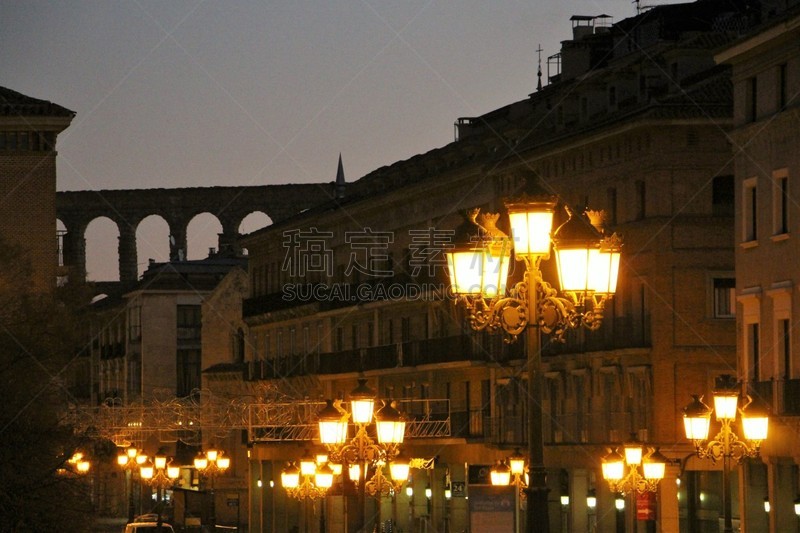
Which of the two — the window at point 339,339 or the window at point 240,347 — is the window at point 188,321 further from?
the window at point 339,339

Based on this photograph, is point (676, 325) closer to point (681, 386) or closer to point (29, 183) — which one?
Answer: point (681, 386)

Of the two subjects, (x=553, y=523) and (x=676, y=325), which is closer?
(x=676, y=325)

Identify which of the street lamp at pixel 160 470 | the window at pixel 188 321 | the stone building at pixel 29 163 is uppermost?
the stone building at pixel 29 163

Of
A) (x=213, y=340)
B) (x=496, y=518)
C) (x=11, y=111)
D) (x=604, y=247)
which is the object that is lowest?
(x=496, y=518)

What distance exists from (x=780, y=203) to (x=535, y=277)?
24821 mm

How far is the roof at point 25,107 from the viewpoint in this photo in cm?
9194

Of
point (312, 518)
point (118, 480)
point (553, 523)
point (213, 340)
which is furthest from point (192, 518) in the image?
point (118, 480)

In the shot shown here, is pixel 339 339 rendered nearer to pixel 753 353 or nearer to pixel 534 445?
pixel 753 353

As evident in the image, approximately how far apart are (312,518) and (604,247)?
59144 mm

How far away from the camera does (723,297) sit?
176 feet

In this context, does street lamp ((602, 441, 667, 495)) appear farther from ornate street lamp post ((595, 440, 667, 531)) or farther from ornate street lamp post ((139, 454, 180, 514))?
ornate street lamp post ((139, 454, 180, 514))

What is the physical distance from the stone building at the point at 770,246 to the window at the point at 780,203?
0.07 feet

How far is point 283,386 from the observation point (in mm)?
87000

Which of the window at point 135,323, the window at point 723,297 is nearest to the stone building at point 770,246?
the window at point 723,297
